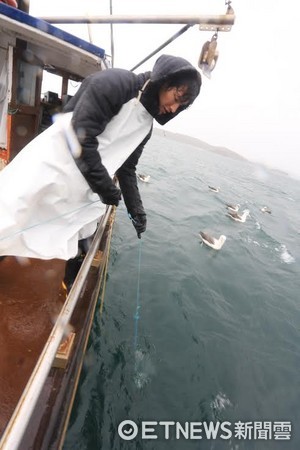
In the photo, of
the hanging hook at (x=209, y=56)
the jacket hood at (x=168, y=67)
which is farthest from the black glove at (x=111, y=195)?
the hanging hook at (x=209, y=56)

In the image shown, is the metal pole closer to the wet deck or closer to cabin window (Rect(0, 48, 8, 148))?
cabin window (Rect(0, 48, 8, 148))

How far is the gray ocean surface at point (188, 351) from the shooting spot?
4688 mm

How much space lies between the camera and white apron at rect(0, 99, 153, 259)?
2250 millimetres

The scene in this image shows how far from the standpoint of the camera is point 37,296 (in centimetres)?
384

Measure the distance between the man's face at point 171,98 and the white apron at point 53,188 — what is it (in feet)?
0.61

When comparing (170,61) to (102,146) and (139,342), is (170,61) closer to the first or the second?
(102,146)

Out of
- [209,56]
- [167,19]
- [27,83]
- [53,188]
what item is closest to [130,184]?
[53,188]

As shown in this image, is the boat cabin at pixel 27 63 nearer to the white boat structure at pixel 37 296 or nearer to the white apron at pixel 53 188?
the white boat structure at pixel 37 296

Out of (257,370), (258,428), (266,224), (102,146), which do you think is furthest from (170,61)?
(266,224)

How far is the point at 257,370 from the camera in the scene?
657cm

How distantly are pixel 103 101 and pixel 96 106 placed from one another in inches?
2.8

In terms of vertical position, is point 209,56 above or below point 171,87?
above

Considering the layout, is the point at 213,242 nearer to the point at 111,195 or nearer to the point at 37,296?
the point at 37,296

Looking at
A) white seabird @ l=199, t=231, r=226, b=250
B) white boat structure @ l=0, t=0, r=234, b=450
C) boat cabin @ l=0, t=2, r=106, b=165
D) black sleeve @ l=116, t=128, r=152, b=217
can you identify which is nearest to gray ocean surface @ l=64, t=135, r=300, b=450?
white seabird @ l=199, t=231, r=226, b=250
